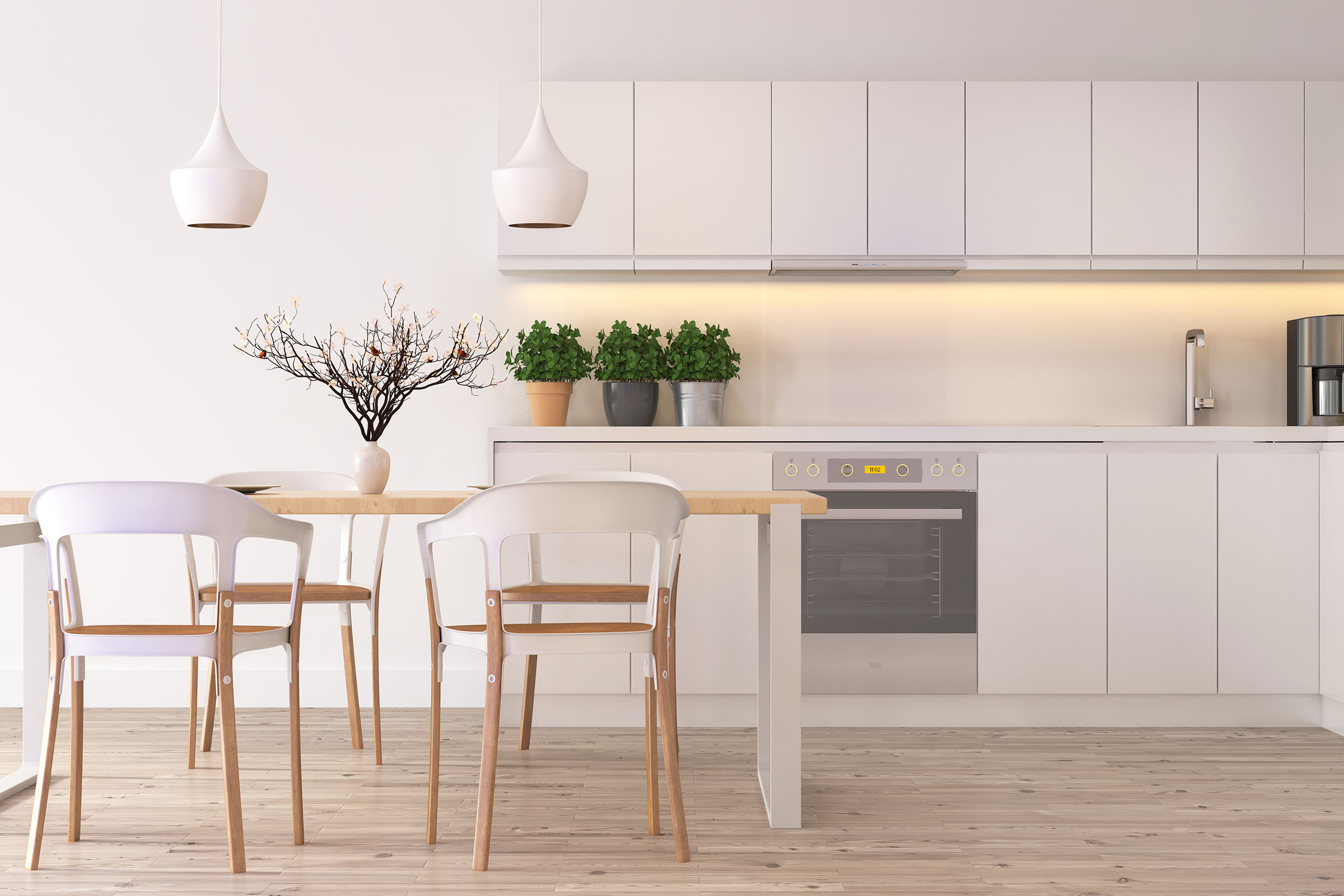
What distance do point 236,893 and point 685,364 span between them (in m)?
2.15

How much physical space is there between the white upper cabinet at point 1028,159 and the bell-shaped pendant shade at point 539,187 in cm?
169

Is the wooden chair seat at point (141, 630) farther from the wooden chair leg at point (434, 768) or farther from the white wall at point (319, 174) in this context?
the white wall at point (319, 174)

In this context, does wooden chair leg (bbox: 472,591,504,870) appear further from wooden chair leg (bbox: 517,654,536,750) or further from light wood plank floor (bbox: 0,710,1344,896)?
wooden chair leg (bbox: 517,654,536,750)

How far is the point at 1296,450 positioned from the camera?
3438 millimetres

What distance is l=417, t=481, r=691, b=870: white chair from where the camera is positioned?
2104mm

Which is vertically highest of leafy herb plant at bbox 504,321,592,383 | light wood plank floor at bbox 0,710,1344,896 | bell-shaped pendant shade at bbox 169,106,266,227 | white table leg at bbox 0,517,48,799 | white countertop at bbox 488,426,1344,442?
bell-shaped pendant shade at bbox 169,106,266,227

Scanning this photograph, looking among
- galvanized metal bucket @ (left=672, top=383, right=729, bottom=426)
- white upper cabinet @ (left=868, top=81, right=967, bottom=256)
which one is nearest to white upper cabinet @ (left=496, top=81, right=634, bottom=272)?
galvanized metal bucket @ (left=672, top=383, right=729, bottom=426)

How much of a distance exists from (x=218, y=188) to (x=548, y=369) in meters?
1.34

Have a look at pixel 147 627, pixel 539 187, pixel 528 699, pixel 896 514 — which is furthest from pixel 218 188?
pixel 896 514

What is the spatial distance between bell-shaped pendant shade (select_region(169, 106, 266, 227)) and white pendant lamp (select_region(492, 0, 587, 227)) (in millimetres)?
574

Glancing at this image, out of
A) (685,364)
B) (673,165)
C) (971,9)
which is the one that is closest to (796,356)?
(685,364)

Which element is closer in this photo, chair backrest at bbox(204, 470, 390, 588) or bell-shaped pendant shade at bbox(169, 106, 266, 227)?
bell-shaped pendant shade at bbox(169, 106, 266, 227)

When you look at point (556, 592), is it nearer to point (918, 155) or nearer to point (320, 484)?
point (320, 484)

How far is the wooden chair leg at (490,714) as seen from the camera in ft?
7.02
